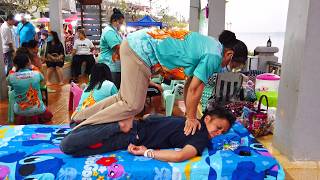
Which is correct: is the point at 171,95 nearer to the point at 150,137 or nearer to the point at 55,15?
the point at 150,137

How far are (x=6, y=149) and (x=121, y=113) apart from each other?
2.90 ft

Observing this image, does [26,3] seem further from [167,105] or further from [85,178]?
[85,178]

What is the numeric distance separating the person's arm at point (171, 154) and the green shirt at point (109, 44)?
183cm

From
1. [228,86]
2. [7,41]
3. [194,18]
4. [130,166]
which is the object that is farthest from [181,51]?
[194,18]

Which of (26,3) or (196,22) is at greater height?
(26,3)

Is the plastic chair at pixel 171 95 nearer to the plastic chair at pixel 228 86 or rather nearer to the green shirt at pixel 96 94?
the plastic chair at pixel 228 86

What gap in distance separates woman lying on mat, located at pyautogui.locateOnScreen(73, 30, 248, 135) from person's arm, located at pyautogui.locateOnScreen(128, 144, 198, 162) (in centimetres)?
15

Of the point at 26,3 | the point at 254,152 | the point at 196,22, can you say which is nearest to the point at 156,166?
the point at 254,152

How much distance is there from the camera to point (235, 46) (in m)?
2.14

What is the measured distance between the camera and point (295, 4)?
255cm

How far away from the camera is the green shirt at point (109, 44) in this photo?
3.70m

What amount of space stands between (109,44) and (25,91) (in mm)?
1137

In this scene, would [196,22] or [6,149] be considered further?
[196,22]

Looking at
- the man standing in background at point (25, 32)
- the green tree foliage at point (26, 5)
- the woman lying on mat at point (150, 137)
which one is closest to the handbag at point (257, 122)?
the woman lying on mat at point (150, 137)
